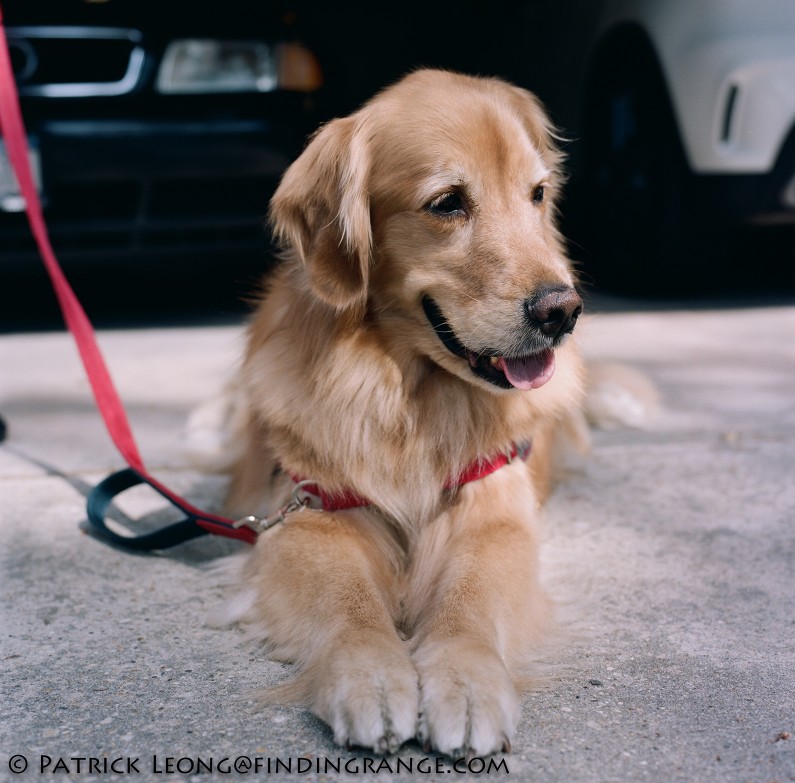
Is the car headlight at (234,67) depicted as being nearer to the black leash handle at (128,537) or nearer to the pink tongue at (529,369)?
the black leash handle at (128,537)

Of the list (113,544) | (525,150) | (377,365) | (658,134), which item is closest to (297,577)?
(377,365)

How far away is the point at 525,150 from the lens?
2533 mm

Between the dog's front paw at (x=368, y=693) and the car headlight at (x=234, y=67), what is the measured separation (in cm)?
372

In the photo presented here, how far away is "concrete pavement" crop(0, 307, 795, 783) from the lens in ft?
5.94

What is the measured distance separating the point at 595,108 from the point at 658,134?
2.27 ft

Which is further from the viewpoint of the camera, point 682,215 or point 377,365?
point 682,215

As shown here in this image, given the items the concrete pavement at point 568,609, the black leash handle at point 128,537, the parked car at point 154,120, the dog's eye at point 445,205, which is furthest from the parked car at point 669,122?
the black leash handle at point 128,537

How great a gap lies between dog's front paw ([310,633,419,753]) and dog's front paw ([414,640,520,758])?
0.03m

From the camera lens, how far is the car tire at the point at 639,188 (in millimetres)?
5371

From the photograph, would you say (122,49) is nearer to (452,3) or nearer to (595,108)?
(595,108)

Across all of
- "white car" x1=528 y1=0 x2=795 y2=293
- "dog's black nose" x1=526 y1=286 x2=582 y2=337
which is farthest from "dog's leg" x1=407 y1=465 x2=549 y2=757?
"white car" x1=528 y1=0 x2=795 y2=293

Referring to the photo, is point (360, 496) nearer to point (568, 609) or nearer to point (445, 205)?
point (568, 609)

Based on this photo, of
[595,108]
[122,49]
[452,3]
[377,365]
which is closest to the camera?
[377,365]

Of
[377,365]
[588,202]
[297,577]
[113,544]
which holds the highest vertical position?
[377,365]
